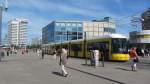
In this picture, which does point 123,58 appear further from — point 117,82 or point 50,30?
point 50,30

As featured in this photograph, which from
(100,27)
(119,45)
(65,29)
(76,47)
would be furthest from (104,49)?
(65,29)

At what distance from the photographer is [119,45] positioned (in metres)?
40.9

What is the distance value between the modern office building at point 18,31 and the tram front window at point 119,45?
14968 cm

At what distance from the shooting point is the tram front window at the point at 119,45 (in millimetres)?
40562

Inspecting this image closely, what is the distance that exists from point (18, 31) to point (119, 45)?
15448cm

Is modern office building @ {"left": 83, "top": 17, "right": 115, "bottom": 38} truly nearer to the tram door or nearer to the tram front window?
the tram door

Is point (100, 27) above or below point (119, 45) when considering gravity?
above

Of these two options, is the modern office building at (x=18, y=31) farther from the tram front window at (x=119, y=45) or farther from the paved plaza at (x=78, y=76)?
the paved plaza at (x=78, y=76)

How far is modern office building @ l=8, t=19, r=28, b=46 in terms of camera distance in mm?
189125

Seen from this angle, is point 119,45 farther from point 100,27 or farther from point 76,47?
point 100,27

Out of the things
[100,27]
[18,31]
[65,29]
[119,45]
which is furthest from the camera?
[18,31]

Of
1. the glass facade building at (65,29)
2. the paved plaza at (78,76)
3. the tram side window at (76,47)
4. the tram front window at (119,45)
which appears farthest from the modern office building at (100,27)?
the paved plaza at (78,76)

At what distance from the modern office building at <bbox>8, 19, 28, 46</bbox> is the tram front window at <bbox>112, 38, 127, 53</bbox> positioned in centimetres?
14968

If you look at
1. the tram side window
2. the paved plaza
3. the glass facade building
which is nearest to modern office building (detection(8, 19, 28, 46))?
the glass facade building
